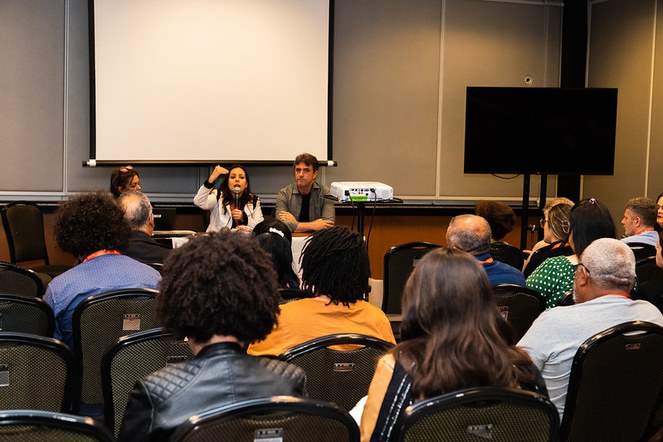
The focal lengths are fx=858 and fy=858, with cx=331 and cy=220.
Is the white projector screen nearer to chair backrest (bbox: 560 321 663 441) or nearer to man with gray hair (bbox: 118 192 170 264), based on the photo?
man with gray hair (bbox: 118 192 170 264)

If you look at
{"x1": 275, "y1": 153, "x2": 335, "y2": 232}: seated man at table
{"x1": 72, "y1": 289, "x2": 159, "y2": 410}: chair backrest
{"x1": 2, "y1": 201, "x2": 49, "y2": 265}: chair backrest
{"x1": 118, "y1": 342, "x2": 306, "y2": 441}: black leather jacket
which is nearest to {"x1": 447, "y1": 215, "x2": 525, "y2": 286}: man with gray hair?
{"x1": 72, "y1": 289, "x2": 159, "y2": 410}: chair backrest

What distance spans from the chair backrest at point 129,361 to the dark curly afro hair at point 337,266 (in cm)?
54

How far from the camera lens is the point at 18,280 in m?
3.57

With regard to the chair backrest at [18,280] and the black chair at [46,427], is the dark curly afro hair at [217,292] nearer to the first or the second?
the black chair at [46,427]

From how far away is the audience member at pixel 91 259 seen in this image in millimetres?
3197

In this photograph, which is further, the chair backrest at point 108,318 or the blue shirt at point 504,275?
the blue shirt at point 504,275

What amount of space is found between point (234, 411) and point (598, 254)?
5.69 feet

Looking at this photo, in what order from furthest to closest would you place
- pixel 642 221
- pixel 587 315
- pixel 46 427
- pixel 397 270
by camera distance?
pixel 642 221 → pixel 397 270 → pixel 587 315 → pixel 46 427

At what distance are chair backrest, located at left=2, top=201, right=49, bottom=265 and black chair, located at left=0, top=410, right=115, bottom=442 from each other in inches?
212

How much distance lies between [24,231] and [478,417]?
565 cm

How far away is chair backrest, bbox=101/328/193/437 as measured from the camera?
2.43m

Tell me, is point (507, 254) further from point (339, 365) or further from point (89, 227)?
point (339, 365)

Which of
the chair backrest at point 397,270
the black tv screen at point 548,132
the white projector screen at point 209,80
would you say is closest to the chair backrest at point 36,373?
the chair backrest at point 397,270

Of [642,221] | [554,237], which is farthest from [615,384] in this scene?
[642,221]
